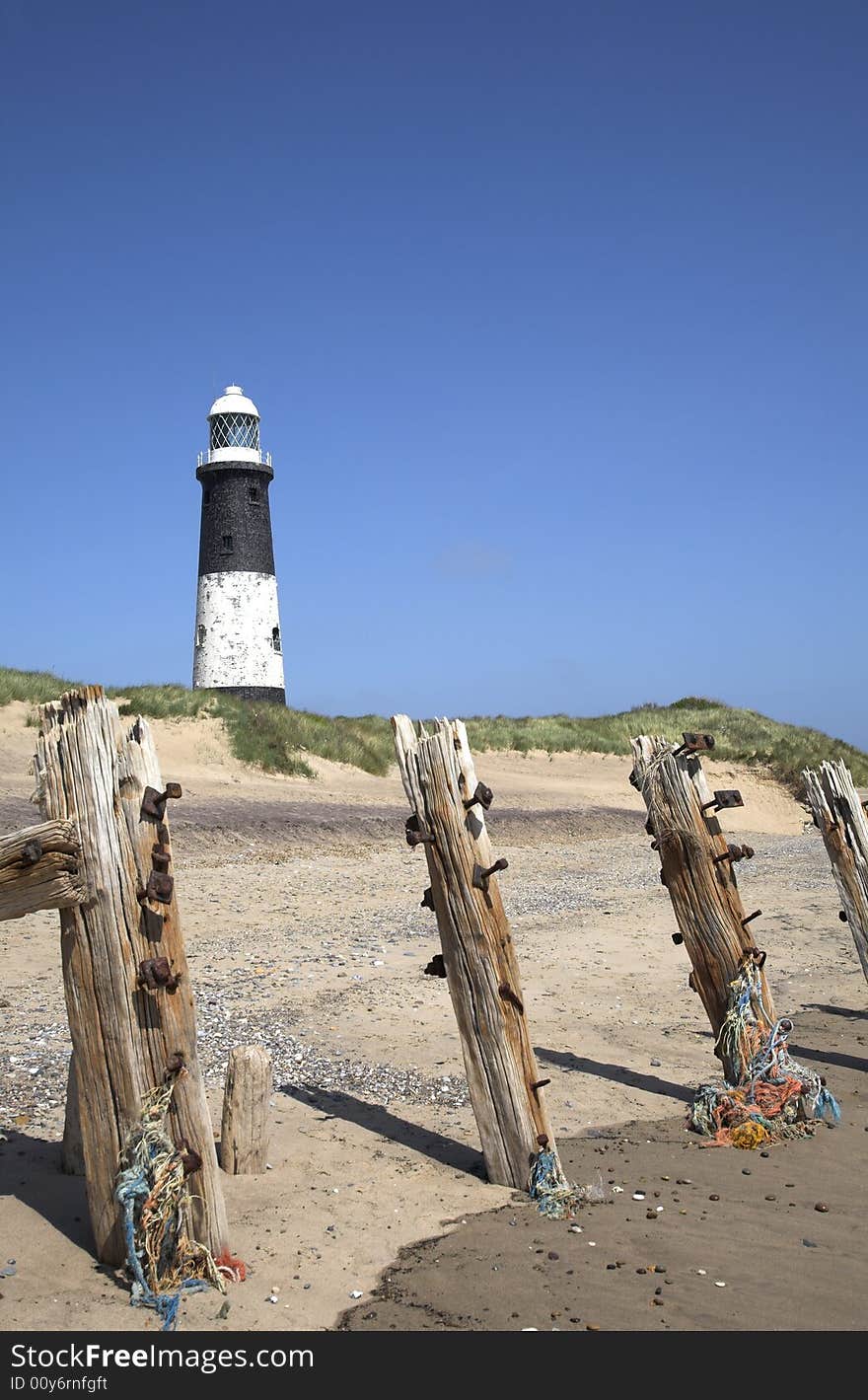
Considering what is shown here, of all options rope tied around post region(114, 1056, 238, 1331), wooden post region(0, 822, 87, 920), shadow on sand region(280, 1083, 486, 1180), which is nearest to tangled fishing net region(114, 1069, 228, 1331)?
rope tied around post region(114, 1056, 238, 1331)

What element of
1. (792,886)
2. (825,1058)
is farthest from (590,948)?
(792,886)

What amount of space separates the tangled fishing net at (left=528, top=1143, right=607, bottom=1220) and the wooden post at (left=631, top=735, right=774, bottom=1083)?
6.30 feet

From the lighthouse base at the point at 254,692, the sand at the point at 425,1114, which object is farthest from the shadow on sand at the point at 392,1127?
the lighthouse base at the point at 254,692

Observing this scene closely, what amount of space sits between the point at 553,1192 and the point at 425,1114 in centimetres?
161

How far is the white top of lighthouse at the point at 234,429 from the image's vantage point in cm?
3791

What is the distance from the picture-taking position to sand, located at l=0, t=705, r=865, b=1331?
4.64m

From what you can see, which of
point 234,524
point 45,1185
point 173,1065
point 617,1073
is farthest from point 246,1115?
point 234,524

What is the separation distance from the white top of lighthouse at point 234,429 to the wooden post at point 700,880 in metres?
32.7

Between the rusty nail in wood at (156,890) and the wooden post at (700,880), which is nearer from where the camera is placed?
the rusty nail in wood at (156,890)

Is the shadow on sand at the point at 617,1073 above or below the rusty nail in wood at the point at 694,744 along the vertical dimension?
below

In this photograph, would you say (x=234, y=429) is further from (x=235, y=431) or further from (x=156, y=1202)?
(x=156, y=1202)

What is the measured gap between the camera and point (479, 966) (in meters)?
5.75

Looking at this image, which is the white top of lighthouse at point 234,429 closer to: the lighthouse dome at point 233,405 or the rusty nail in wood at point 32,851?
the lighthouse dome at point 233,405
